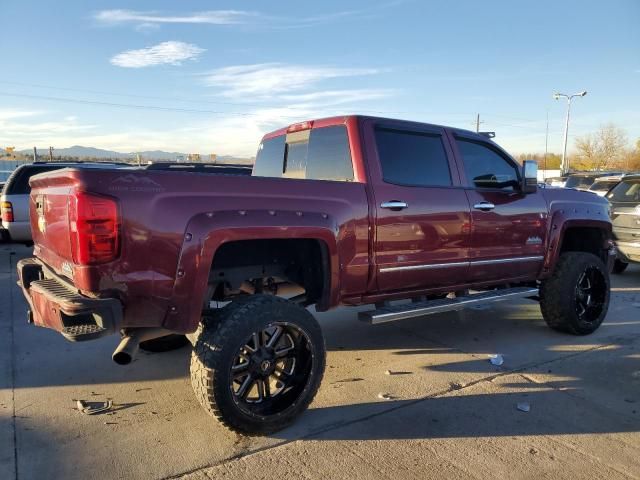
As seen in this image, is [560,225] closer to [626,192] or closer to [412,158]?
[412,158]

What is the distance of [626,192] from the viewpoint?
29.3 feet

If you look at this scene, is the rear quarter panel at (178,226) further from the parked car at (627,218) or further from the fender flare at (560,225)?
the parked car at (627,218)

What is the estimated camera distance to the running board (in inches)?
155

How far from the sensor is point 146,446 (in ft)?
10.2

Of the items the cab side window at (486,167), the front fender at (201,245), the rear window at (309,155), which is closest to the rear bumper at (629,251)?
the cab side window at (486,167)

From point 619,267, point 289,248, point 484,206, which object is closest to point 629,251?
point 619,267

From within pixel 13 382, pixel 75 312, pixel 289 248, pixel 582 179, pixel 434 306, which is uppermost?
pixel 582 179

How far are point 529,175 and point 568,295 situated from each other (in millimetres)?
1403

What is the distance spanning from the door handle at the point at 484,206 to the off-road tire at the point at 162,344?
2.96m

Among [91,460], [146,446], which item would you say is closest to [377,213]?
[146,446]

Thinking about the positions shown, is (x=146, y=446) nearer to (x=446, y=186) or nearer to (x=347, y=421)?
(x=347, y=421)

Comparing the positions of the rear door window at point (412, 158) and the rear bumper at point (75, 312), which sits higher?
the rear door window at point (412, 158)

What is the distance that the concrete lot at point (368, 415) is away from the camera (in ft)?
9.54

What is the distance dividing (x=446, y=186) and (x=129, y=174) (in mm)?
2724
